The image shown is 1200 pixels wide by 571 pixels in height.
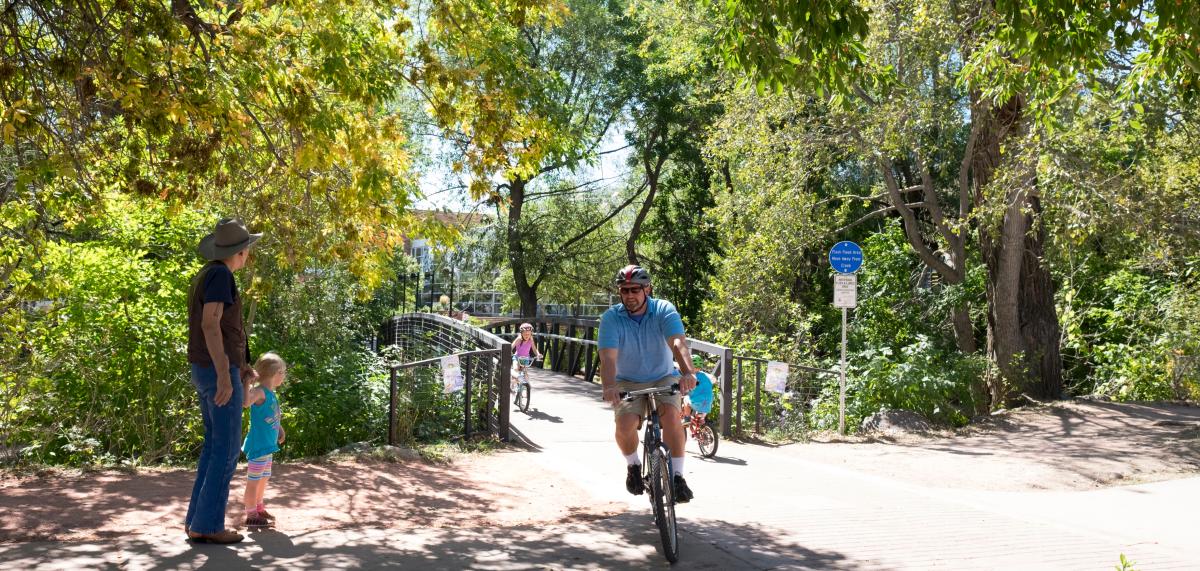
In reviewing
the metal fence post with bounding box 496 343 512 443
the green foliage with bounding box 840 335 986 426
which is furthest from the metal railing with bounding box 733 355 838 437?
the metal fence post with bounding box 496 343 512 443

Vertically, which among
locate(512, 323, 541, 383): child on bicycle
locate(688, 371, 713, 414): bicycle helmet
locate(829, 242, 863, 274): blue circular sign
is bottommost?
locate(688, 371, 713, 414): bicycle helmet

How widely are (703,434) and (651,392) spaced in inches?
185

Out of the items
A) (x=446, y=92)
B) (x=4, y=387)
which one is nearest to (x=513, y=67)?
(x=446, y=92)

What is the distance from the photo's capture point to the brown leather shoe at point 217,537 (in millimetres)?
5746

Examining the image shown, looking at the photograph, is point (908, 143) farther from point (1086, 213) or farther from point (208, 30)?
point (208, 30)

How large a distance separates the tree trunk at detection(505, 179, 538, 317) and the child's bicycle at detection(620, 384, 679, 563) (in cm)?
2426

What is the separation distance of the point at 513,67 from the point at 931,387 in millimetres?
8125

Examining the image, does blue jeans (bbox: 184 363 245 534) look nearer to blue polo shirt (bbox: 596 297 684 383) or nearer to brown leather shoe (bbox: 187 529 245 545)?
brown leather shoe (bbox: 187 529 245 545)

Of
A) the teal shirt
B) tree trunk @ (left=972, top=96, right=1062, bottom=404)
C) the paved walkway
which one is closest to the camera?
the paved walkway

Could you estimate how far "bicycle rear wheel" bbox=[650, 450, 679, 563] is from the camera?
5.72m

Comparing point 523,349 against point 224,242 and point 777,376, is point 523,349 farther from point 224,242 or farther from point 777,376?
point 224,242

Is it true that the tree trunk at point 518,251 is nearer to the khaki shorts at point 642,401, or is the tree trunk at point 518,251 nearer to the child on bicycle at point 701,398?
the child on bicycle at point 701,398

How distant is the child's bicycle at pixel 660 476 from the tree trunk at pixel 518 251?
24261 mm

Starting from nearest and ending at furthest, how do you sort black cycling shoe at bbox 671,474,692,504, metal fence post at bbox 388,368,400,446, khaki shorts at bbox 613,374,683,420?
1. black cycling shoe at bbox 671,474,692,504
2. khaki shorts at bbox 613,374,683,420
3. metal fence post at bbox 388,368,400,446
